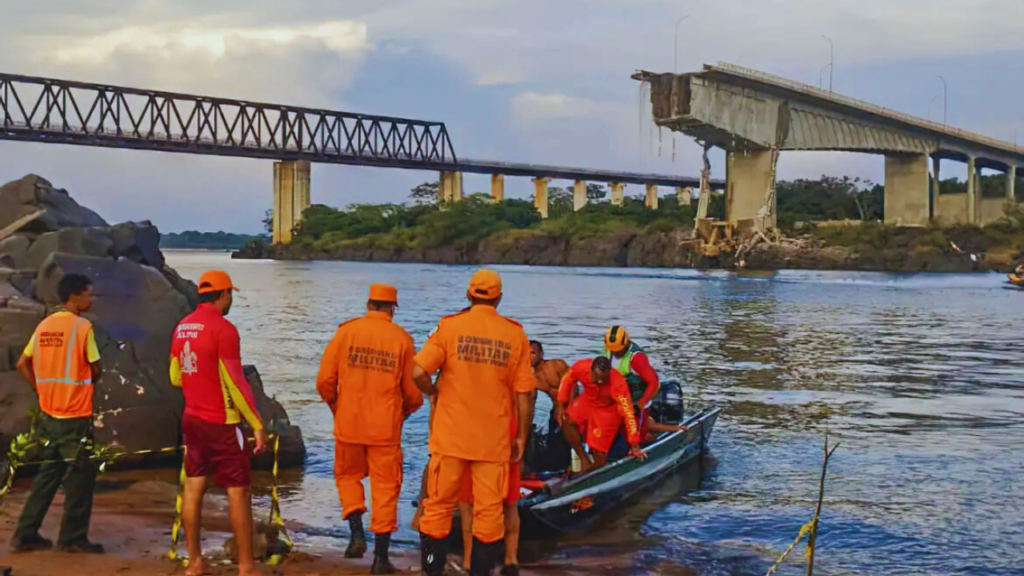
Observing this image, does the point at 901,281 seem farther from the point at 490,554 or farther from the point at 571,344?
the point at 490,554

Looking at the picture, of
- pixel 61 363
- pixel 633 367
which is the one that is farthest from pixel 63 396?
pixel 633 367

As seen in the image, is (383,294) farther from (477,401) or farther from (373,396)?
(477,401)

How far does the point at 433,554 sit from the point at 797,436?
1030cm

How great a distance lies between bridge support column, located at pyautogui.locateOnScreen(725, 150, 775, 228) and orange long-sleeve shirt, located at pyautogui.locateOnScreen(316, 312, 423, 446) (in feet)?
266

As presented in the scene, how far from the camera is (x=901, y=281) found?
7600 centimetres

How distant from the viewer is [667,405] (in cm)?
1385

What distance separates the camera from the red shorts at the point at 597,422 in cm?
1077

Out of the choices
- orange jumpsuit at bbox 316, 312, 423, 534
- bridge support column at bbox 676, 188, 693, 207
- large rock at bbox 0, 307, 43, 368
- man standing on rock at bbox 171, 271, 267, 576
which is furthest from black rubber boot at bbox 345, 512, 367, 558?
bridge support column at bbox 676, 188, 693, 207

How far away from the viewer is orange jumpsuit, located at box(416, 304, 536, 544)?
23.0 ft

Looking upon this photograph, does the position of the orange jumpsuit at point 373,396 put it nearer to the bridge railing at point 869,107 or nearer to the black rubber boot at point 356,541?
the black rubber boot at point 356,541

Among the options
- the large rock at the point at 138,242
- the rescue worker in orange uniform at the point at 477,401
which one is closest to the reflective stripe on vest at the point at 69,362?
the rescue worker in orange uniform at the point at 477,401

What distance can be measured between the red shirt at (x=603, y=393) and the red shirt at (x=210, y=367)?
13.1 ft

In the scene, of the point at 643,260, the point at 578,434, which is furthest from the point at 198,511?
the point at 643,260

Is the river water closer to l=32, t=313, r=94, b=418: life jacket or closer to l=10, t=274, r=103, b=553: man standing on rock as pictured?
l=10, t=274, r=103, b=553: man standing on rock
